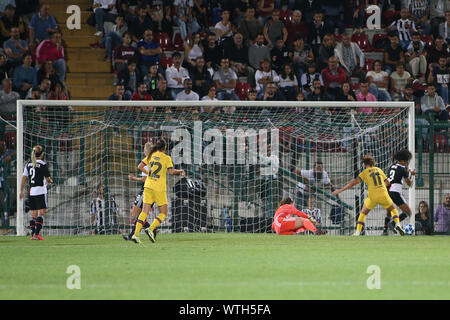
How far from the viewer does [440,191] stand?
709 inches

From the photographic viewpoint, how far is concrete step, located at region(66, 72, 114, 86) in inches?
845

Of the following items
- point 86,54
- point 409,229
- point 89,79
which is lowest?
point 409,229

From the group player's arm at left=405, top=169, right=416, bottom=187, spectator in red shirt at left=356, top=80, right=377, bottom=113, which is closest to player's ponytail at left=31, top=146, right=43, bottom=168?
player's arm at left=405, top=169, right=416, bottom=187

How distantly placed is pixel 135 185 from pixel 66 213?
1702 millimetres

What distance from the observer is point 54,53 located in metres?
20.5

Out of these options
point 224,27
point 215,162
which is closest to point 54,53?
point 224,27

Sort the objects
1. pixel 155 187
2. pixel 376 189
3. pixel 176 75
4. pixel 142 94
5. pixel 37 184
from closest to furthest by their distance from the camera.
A: pixel 155 187 < pixel 37 184 < pixel 376 189 < pixel 142 94 < pixel 176 75

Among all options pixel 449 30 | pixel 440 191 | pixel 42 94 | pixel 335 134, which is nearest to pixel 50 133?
pixel 42 94

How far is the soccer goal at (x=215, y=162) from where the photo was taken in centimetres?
A: 1770

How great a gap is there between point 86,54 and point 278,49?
5288mm

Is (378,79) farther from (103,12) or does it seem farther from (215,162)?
(103,12)

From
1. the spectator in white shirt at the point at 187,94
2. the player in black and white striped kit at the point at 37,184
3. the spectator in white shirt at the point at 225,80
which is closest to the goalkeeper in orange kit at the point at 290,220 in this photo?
the spectator in white shirt at the point at 187,94
